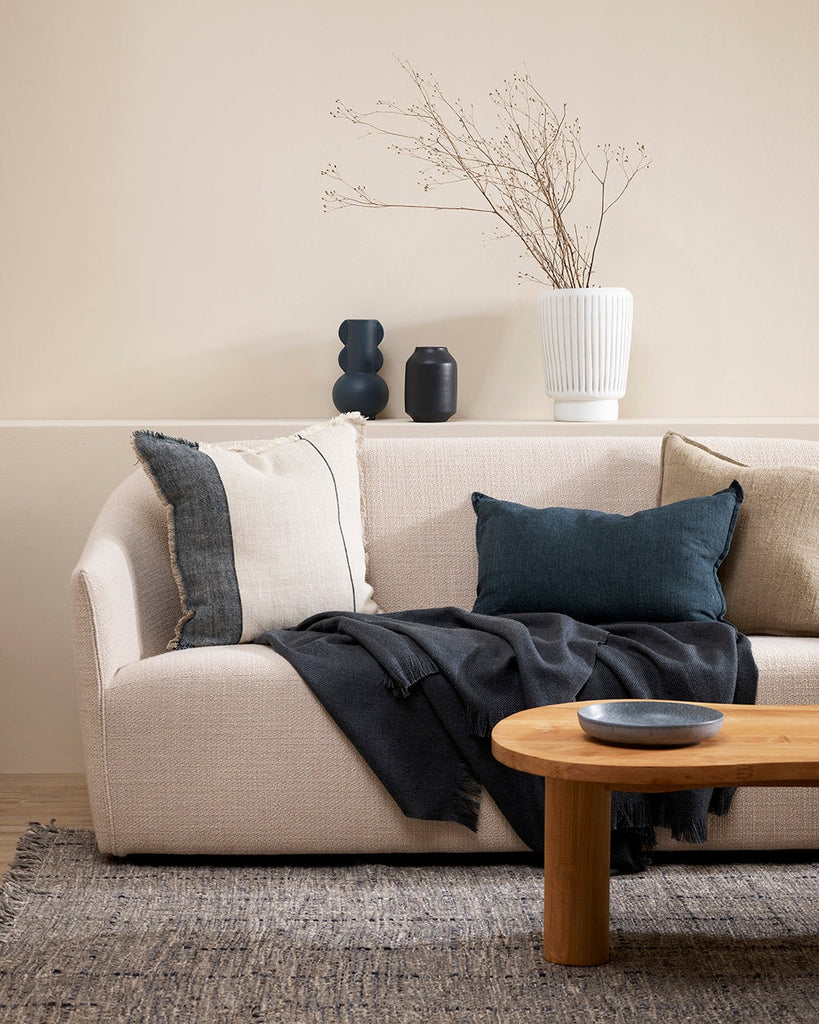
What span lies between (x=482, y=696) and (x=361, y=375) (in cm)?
156

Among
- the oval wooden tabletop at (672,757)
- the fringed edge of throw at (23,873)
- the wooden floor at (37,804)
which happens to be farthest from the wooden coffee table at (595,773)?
the wooden floor at (37,804)

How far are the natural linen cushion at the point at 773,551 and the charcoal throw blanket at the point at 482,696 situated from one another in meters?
0.27

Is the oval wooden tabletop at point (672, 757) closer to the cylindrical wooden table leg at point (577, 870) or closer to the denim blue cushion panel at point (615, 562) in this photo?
the cylindrical wooden table leg at point (577, 870)

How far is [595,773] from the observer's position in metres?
1.76

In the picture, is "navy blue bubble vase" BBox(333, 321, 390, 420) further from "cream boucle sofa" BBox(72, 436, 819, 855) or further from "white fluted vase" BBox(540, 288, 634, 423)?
"cream boucle sofa" BBox(72, 436, 819, 855)

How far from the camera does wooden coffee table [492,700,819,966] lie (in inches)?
69.5

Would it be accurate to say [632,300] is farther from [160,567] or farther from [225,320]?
[160,567]

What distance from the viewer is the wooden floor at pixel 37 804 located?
279cm

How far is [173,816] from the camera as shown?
2.45 metres

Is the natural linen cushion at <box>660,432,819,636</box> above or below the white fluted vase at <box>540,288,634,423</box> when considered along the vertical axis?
below

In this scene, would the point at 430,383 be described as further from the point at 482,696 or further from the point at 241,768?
the point at 241,768

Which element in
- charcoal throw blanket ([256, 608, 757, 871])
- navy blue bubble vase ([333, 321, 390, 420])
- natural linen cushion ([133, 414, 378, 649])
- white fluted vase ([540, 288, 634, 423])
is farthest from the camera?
navy blue bubble vase ([333, 321, 390, 420])

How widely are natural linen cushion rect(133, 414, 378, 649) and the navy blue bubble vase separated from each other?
33.6 inches

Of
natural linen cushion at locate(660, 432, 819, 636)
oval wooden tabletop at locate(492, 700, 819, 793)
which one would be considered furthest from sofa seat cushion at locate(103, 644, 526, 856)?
natural linen cushion at locate(660, 432, 819, 636)
